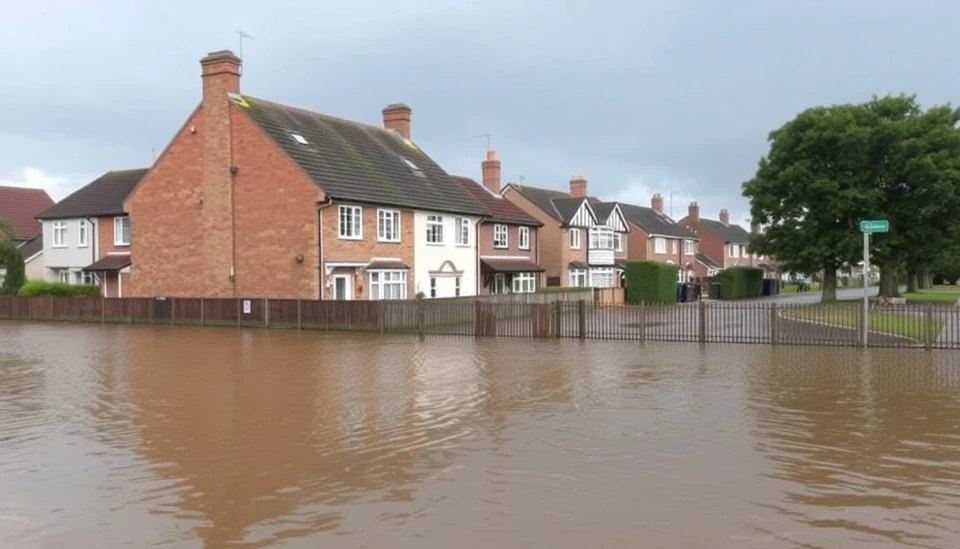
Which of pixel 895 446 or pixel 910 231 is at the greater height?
pixel 910 231

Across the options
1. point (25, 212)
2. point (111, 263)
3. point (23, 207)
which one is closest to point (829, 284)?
point (111, 263)

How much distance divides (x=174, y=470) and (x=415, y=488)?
2854mm

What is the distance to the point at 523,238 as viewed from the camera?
47.2m

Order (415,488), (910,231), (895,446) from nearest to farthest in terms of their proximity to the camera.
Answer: (415,488)
(895,446)
(910,231)

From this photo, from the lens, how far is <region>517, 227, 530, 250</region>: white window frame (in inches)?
1837

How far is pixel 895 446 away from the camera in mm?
10008

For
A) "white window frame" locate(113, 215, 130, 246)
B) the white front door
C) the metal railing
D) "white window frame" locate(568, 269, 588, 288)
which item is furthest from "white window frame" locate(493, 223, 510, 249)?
"white window frame" locate(113, 215, 130, 246)

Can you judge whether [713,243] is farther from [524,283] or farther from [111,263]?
[111,263]

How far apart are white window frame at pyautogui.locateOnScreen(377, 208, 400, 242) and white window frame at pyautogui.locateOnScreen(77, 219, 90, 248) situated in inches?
760

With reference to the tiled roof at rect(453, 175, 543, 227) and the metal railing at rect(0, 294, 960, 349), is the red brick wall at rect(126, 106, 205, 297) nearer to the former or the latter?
the metal railing at rect(0, 294, 960, 349)

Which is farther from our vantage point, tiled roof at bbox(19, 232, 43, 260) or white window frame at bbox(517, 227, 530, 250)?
tiled roof at bbox(19, 232, 43, 260)

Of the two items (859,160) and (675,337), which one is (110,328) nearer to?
(675,337)

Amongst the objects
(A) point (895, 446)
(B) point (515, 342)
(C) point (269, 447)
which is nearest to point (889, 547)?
(A) point (895, 446)

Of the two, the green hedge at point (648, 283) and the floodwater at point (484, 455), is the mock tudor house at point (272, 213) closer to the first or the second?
the floodwater at point (484, 455)
